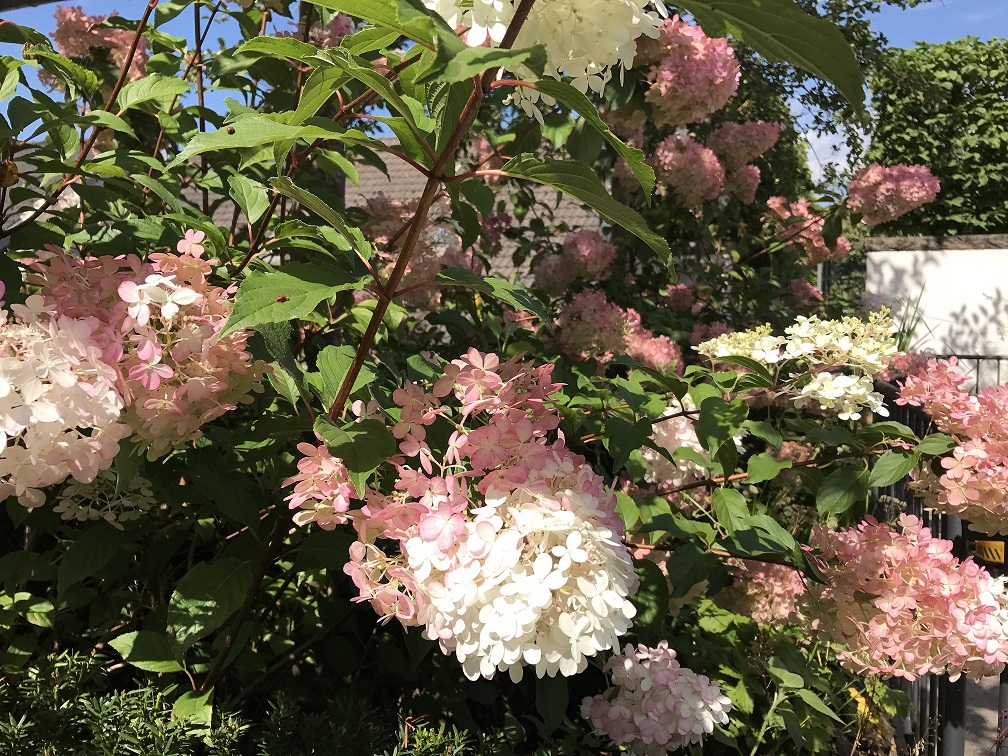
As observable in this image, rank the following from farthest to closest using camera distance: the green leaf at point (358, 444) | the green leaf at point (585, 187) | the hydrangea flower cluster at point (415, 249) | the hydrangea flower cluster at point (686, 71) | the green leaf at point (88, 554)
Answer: the hydrangea flower cluster at point (686, 71) → the hydrangea flower cluster at point (415, 249) → the green leaf at point (88, 554) → the green leaf at point (358, 444) → the green leaf at point (585, 187)

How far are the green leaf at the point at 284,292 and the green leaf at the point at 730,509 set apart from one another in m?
1.03

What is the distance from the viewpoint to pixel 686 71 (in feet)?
9.26

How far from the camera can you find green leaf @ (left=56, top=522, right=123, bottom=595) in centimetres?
145

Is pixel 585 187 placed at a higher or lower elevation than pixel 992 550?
higher

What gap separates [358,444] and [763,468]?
108 cm

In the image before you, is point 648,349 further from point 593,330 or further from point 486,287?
point 486,287

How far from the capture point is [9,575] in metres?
1.62

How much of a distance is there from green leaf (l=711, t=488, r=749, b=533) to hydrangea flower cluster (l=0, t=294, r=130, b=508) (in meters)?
1.20

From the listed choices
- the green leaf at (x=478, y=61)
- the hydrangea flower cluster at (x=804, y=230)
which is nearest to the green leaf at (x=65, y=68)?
the green leaf at (x=478, y=61)

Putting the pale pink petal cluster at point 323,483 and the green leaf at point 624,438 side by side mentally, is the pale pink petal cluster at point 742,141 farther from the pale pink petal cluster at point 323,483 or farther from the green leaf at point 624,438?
the pale pink petal cluster at point 323,483

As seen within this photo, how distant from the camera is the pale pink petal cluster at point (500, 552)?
92 centimetres

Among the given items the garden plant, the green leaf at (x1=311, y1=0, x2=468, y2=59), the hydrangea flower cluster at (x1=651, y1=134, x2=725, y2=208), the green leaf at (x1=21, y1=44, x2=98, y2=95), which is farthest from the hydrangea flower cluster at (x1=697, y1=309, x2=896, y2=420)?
the hydrangea flower cluster at (x1=651, y1=134, x2=725, y2=208)

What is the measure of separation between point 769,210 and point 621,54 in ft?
12.7

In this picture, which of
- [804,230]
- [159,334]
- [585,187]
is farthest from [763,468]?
[804,230]
